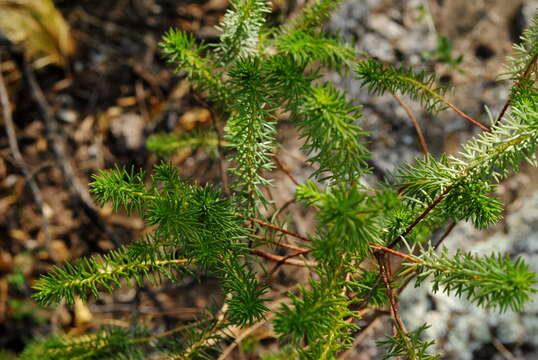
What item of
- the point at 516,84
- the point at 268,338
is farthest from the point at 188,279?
the point at 516,84

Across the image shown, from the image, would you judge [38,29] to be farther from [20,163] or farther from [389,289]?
[389,289]

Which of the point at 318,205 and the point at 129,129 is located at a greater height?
the point at 318,205

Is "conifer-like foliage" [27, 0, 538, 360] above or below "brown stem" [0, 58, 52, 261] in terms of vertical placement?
above

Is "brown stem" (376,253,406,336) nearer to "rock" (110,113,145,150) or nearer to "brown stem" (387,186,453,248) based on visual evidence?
"brown stem" (387,186,453,248)

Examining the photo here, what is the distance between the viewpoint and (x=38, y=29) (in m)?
2.37

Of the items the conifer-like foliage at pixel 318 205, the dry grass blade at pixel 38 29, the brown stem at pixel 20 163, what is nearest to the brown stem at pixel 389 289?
the conifer-like foliage at pixel 318 205

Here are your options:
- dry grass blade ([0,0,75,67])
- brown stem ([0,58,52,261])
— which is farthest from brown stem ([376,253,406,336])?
dry grass blade ([0,0,75,67])

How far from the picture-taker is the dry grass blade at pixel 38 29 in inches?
89.6

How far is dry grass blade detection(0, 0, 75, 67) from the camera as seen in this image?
89.6 inches

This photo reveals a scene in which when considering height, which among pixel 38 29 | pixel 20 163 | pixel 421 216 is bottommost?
pixel 20 163

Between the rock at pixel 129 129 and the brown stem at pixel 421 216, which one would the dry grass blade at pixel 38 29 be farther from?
the brown stem at pixel 421 216

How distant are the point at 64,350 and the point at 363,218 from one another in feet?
3.01

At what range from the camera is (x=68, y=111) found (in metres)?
2.56

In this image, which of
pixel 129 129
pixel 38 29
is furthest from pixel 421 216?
pixel 38 29
